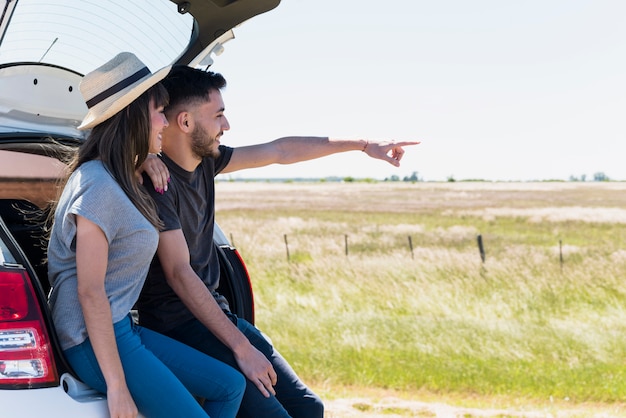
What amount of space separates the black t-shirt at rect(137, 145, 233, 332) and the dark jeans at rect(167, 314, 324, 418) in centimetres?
7

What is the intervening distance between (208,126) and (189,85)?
166mm

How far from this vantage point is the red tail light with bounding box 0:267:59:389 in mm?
2396

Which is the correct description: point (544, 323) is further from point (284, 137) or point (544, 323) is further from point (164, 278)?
point (164, 278)

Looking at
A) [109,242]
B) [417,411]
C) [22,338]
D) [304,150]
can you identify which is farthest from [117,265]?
[417,411]

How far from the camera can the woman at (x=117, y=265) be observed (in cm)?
245

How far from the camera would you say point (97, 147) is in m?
2.66

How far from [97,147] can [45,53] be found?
1.24 metres

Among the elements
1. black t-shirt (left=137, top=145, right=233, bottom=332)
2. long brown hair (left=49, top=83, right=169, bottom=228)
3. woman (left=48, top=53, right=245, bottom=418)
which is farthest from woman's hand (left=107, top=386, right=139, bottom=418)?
black t-shirt (left=137, top=145, right=233, bottom=332)

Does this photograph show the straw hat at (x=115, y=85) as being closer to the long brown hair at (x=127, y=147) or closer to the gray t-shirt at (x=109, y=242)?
the long brown hair at (x=127, y=147)

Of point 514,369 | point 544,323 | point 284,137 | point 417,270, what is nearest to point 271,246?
point 417,270

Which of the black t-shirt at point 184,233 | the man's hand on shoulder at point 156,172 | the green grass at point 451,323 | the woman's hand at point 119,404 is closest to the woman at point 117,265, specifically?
the woman's hand at point 119,404

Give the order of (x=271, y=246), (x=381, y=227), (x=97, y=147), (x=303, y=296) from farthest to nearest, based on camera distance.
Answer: (x=381, y=227), (x=271, y=246), (x=303, y=296), (x=97, y=147)

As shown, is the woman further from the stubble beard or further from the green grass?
the green grass

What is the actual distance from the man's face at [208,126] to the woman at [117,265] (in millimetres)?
423
